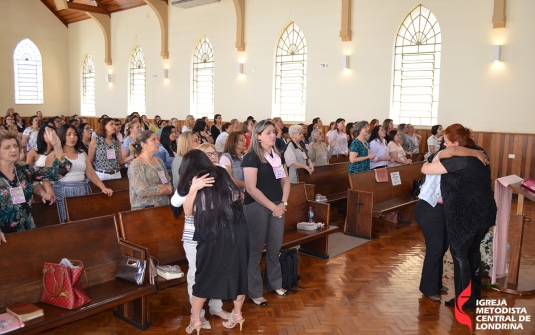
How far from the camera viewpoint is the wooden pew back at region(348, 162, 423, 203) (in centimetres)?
654

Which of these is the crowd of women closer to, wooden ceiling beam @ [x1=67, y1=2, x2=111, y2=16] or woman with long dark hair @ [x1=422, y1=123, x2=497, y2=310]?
woman with long dark hair @ [x1=422, y1=123, x2=497, y2=310]

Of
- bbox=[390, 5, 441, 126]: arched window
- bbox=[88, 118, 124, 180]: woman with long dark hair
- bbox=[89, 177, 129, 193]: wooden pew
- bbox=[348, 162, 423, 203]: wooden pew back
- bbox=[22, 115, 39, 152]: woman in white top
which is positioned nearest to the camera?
bbox=[89, 177, 129, 193]: wooden pew

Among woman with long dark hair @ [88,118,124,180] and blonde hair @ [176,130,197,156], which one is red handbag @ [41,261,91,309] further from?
woman with long dark hair @ [88,118,124,180]

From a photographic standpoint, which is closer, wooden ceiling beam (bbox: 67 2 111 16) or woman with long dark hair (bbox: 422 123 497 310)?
woman with long dark hair (bbox: 422 123 497 310)

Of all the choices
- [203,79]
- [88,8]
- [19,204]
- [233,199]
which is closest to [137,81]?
[88,8]

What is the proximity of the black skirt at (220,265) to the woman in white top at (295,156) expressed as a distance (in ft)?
10.8

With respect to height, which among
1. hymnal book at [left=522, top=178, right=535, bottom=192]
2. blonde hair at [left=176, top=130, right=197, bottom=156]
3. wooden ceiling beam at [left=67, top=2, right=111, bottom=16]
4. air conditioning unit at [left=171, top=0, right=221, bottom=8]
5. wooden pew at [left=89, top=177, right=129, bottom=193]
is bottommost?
wooden pew at [left=89, top=177, right=129, bottom=193]

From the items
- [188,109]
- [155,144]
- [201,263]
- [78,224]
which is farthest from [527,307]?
Answer: [188,109]

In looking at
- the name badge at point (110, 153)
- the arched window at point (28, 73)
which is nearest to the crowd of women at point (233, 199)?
the name badge at point (110, 153)

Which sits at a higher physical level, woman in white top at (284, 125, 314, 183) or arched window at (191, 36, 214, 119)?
arched window at (191, 36, 214, 119)

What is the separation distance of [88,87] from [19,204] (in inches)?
A: 751

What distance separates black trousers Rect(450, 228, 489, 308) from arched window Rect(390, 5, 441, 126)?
→ 781 cm

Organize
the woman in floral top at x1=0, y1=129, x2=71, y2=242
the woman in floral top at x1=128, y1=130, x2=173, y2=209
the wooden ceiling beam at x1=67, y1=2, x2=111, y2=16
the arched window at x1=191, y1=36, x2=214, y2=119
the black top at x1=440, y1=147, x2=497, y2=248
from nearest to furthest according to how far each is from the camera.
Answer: the woman in floral top at x1=0, y1=129, x2=71, y2=242 < the black top at x1=440, y1=147, x2=497, y2=248 < the woman in floral top at x1=128, y1=130, x2=173, y2=209 < the arched window at x1=191, y1=36, x2=214, y2=119 < the wooden ceiling beam at x1=67, y1=2, x2=111, y2=16

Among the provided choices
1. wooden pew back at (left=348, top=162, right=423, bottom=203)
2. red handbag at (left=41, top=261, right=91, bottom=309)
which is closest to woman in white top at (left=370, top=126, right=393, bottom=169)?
wooden pew back at (left=348, top=162, right=423, bottom=203)
